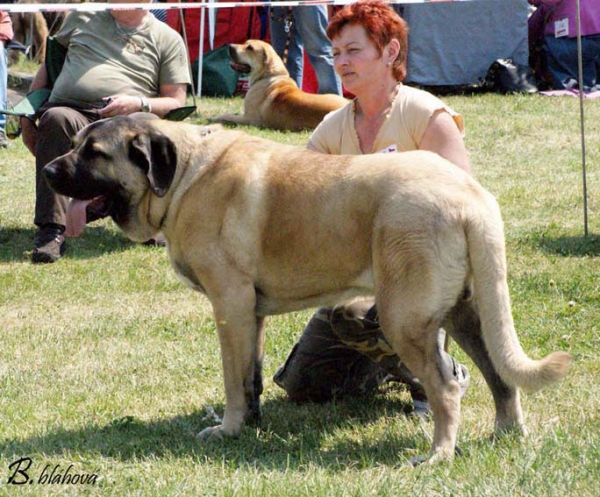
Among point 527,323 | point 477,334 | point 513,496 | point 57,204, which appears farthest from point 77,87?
point 513,496

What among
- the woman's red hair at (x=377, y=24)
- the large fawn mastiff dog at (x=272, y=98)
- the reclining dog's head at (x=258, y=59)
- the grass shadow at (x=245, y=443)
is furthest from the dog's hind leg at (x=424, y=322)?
the reclining dog's head at (x=258, y=59)

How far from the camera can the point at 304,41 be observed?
36.5 feet

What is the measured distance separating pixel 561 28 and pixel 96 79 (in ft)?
26.0

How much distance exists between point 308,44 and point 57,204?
495 centimetres

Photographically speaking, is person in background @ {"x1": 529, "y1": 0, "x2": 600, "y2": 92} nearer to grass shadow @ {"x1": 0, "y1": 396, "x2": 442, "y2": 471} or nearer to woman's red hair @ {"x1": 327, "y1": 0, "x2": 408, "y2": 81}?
woman's red hair @ {"x1": 327, "y1": 0, "x2": 408, "y2": 81}

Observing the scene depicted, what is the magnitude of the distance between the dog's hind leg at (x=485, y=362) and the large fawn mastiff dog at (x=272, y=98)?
7.04m

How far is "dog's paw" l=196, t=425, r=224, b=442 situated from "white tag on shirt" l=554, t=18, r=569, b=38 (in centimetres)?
1036

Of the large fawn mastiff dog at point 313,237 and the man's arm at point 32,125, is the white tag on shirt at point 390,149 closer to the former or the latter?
the large fawn mastiff dog at point 313,237

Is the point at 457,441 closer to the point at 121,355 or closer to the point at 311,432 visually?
the point at 311,432

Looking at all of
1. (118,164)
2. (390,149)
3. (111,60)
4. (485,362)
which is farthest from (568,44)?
(118,164)

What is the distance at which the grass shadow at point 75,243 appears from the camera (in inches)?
279

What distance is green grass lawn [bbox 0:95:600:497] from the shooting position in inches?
128

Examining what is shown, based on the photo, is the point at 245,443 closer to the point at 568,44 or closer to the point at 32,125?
the point at 32,125

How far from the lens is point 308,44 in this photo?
11.1 m
